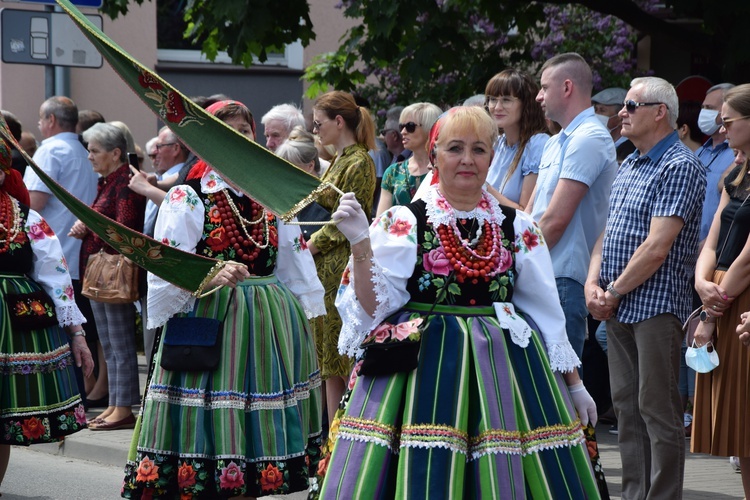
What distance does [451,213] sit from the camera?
4.63m

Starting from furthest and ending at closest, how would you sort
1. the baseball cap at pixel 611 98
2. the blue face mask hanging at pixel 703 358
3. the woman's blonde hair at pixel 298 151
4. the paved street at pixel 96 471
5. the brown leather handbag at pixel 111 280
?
the baseball cap at pixel 611 98 < the brown leather handbag at pixel 111 280 < the woman's blonde hair at pixel 298 151 < the paved street at pixel 96 471 < the blue face mask hanging at pixel 703 358

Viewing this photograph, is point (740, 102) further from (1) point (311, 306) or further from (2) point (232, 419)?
(2) point (232, 419)

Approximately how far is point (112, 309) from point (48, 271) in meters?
2.45

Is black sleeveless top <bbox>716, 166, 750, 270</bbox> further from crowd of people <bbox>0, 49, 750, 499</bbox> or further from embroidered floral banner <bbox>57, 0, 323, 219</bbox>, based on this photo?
embroidered floral banner <bbox>57, 0, 323, 219</bbox>

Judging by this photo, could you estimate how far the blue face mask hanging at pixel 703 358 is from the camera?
19.3 ft

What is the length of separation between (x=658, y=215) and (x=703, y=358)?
2.40 feet

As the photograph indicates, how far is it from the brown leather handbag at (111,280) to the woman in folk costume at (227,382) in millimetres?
3109

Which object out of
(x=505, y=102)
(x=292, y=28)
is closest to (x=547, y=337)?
(x=505, y=102)

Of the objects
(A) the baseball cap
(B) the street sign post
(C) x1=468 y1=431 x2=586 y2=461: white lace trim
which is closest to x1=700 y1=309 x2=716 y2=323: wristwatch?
(C) x1=468 y1=431 x2=586 y2=461: white lace trim

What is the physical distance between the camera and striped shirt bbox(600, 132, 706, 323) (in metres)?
5.79

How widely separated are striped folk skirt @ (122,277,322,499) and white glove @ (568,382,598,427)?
1.61m

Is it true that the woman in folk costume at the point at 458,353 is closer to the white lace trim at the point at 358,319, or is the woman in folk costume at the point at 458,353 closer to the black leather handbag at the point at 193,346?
the white lace trim at the point at 358,319

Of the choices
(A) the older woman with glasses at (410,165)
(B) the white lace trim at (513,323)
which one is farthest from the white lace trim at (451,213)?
(A) the older woman with glasses at (410,165)

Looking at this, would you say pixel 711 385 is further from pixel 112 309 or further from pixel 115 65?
pixel 112 309
